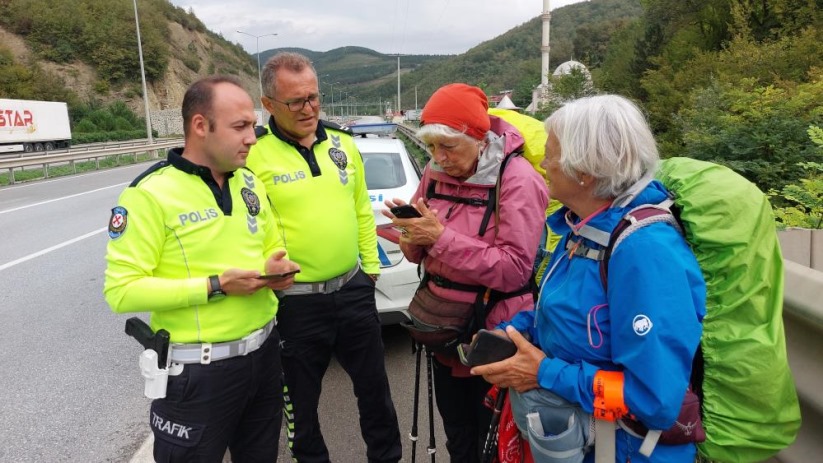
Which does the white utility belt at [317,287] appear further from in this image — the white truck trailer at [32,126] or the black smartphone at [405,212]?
the white truck trailer at [32,126]

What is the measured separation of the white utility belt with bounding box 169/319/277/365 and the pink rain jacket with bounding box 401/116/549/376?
78 cm

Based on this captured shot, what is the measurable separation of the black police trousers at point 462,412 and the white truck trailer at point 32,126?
122 feet

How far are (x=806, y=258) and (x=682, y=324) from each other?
1.20 meters

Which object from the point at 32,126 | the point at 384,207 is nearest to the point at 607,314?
the point at 384,207

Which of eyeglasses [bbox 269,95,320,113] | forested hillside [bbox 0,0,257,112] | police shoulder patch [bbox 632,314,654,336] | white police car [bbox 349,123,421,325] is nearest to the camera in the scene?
police shoulder patch [bbox 632,314,654,336]

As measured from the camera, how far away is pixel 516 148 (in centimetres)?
232

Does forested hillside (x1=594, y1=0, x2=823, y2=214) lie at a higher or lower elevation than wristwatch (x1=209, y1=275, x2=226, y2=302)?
higher

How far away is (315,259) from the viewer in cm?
252

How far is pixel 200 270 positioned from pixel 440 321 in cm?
98

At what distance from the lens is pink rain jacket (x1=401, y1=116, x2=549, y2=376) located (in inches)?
83.7

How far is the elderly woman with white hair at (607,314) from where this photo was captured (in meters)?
1.32

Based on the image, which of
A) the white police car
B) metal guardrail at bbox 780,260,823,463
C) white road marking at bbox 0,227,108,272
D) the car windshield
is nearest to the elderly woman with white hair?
metal guardrail at bbox 780,260,823,463

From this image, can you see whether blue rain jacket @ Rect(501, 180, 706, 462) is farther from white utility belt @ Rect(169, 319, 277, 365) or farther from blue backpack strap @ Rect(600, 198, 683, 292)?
white utility belt @ Rect(169, 319, 277, 365)

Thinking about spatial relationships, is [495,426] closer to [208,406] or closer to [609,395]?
[609,395]
